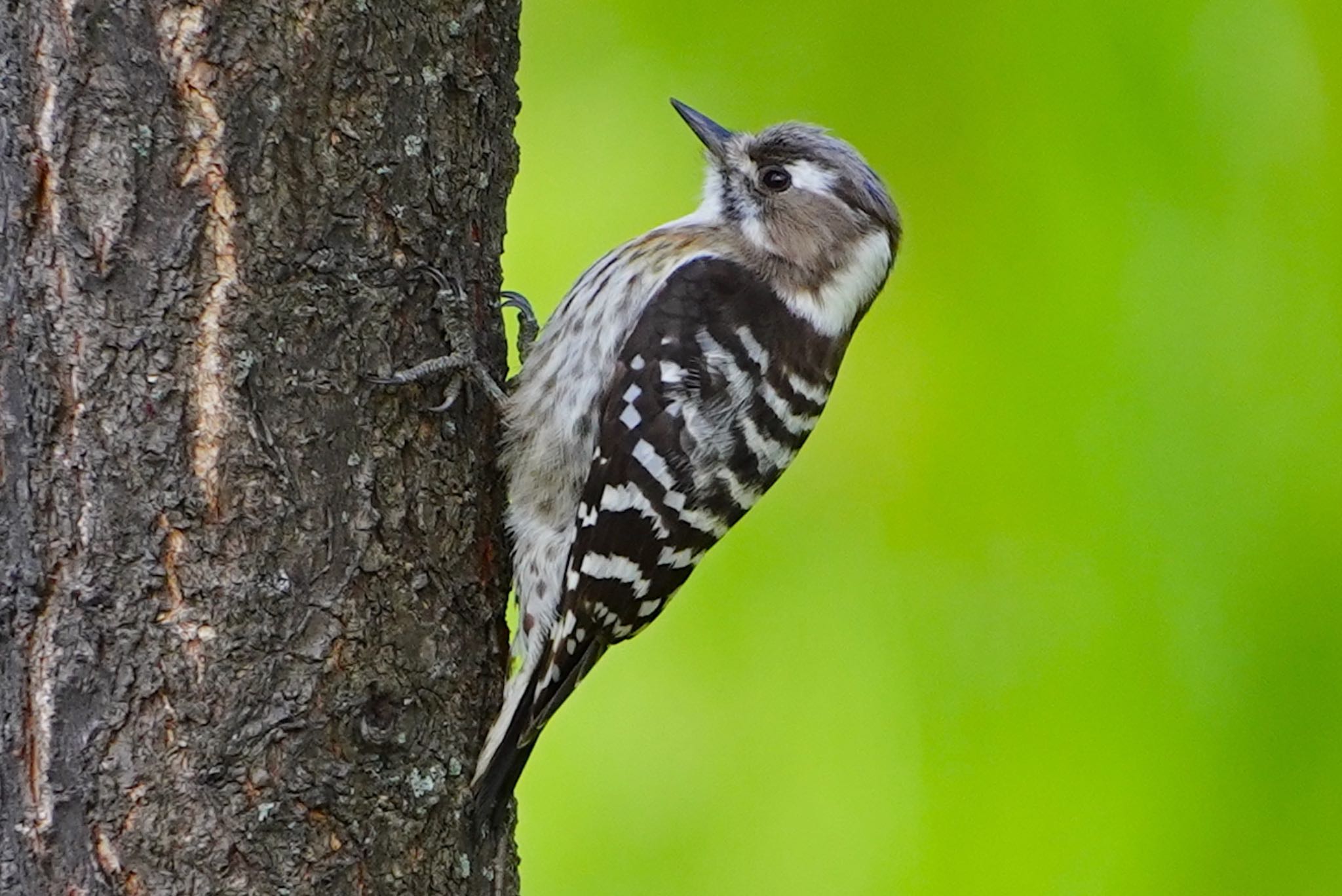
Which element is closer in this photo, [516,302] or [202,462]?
[202,462]

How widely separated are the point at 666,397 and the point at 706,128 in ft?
2.37

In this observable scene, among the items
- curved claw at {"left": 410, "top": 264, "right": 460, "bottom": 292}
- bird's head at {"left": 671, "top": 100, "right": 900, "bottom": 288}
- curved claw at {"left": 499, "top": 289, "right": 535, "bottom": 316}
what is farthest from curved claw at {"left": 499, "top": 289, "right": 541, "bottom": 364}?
curved claw at {"left": 410, "top": 264, "right": 460, "bottom": 292}

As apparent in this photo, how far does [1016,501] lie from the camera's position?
273 cm

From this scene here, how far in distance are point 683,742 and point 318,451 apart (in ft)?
4.56

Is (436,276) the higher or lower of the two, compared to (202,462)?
higher

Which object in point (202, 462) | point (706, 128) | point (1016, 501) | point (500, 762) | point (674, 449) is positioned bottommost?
point (500, 762)

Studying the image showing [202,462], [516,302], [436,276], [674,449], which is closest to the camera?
[202,462]

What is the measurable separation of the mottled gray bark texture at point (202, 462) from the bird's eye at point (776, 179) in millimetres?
1137

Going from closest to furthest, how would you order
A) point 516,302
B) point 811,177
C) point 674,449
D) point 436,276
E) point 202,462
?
point 202,462
point 436,276
point 674,449
point 516,302
point 811,177

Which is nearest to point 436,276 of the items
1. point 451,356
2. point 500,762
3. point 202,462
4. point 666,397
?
point 451,356

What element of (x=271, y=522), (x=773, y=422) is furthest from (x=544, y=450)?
(x=271, y=522)

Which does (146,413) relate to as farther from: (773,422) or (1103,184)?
(1103,184)

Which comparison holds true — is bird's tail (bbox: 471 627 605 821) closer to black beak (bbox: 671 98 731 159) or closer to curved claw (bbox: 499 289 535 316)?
curved claw (bbox: 499 289 535 316)

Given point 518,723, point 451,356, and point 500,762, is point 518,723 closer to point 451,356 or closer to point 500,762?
point 500,762
